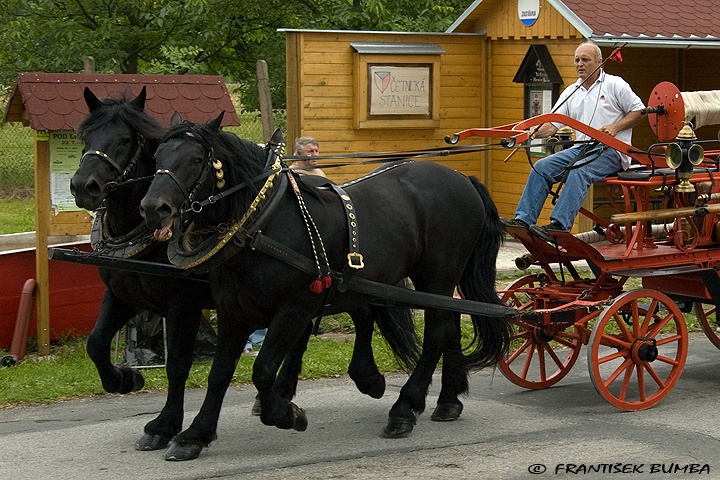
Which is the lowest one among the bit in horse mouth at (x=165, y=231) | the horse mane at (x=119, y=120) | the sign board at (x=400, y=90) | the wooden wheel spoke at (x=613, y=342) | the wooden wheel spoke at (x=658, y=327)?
the wooden wheel spoke at (x=613, y=342)

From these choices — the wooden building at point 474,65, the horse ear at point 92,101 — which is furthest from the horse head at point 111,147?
the wooden building at point 474,65

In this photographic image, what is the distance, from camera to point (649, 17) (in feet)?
43.6

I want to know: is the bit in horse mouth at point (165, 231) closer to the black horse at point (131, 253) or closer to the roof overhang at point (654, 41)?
the black horse at point (131, 253)

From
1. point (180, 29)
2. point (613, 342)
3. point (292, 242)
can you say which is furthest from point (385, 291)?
point (180, 29)

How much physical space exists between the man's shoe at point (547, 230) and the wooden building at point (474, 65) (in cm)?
553

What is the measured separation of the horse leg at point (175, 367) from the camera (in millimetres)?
6527

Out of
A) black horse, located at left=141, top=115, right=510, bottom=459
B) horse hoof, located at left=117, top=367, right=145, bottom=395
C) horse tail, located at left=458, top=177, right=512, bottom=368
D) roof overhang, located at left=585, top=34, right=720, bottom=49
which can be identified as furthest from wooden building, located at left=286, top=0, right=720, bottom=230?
horse hoof, located at left=117, top=367, right=145, bottom=395

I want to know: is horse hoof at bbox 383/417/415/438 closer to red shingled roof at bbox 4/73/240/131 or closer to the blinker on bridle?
the blinker on bridle

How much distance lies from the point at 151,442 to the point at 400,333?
76.6 inches

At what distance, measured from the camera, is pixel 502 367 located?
7.83 metres

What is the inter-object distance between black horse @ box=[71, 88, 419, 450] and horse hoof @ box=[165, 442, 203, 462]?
0.28 m

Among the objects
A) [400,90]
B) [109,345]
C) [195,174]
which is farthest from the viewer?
[400,90]

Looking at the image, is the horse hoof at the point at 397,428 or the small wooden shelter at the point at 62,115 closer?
the horse hoof at the point at 397,428

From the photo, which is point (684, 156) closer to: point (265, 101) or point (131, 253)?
point (131, 253)
